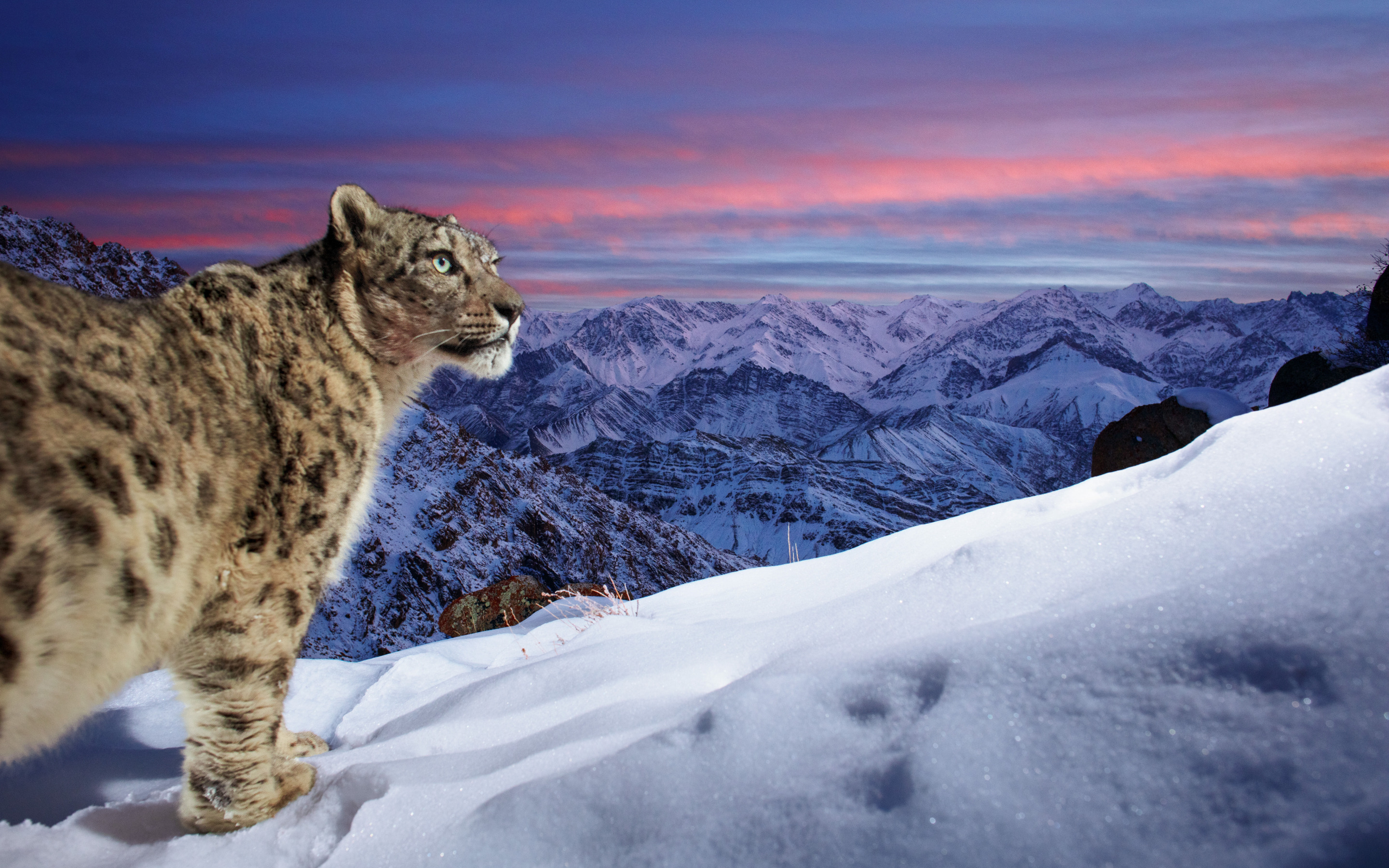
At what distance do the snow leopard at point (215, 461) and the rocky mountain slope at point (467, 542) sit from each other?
53446mm

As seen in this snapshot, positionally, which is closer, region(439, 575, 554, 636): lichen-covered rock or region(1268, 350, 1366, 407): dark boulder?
region(439, 575, 554, 636): lichen-covered rock

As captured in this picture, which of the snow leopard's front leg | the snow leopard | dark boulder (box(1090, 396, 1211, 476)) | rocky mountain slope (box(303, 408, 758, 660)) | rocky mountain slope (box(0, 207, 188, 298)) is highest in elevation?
rocky mountain slope (box(0, 207, 188, 298))

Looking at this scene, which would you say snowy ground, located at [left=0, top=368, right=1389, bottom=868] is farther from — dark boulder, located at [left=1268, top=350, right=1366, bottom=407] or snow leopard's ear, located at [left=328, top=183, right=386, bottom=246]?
dark boulder, located at [left=1268, top=350, right=1366, bottom=407]

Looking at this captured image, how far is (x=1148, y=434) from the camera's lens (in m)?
22.0

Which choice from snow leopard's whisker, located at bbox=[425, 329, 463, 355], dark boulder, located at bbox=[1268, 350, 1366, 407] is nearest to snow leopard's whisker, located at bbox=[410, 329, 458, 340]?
snow leopard's whisker, located at bbox=[425, 329, 463, 355]

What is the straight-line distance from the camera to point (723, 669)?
383cm

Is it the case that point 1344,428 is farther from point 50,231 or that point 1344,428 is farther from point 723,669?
point 50,231

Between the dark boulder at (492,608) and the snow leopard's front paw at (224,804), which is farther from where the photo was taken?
the dark boulder at (492,608)

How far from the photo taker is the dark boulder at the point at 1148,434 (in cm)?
2125

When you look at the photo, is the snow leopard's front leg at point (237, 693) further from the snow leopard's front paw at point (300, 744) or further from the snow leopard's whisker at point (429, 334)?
the snow leopard's whisker at point (429, 334)

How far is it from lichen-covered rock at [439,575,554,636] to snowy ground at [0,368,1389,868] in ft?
30.1

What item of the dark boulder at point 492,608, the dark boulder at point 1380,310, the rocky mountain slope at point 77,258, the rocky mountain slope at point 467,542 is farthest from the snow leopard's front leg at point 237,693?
the rocky mountain slope at point 77,258

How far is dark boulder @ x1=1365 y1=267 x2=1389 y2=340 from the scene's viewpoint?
2022 centimetres

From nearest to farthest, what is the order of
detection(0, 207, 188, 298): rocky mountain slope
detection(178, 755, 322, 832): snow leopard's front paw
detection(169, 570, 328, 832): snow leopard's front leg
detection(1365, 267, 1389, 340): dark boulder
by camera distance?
detection(169, 570, 328, 832): snow leopard's front leg → detection(178, 755, 322, 832): snow leopard's front paw → detection(1365, 267, 1389, 340): dark boulder → detection(0, 207, 188, 298): rocky mountain slope
